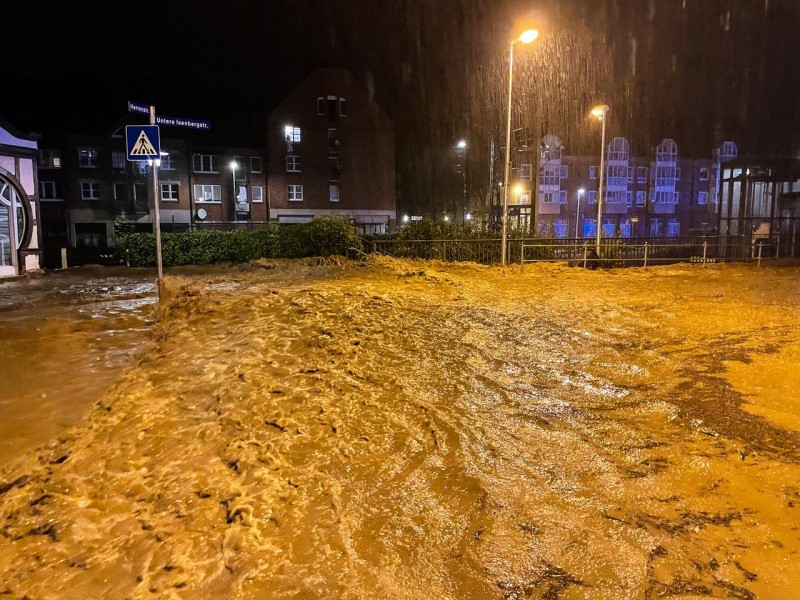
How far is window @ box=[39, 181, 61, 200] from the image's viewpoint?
40.1 m

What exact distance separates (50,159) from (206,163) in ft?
38.3

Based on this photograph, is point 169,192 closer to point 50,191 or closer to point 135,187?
point 135,187

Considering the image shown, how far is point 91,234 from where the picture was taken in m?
41.9

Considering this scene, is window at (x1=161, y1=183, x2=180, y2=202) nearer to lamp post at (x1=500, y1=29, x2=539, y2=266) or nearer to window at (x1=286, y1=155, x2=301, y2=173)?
window at (x1=286, y1=155, x2=301, y2=173)

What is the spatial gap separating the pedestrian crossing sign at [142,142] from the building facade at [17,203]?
11993mm

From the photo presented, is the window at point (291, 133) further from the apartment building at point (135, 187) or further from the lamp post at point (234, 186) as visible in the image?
the lamp post at point (234, 186)

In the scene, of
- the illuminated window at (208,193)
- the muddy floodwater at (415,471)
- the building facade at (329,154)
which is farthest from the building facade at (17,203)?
the building facade at (329,154)

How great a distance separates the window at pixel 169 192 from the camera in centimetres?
4203

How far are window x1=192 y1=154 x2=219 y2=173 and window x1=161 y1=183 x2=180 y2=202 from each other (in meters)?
2.23

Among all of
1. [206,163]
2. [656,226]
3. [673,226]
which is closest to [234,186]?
[206,163]

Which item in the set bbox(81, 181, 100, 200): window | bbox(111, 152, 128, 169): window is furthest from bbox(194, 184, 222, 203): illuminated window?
bbox(81, 181, 100, 200): window

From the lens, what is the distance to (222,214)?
4422 cm

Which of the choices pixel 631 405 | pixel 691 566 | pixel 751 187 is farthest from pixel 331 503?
pixel 751 187

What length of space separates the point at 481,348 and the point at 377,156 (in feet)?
139
